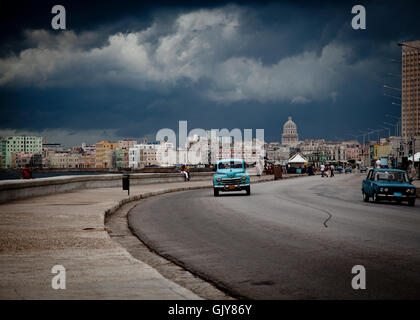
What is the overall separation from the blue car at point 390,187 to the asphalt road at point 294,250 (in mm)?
5749

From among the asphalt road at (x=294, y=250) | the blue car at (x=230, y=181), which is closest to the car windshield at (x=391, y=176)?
A: the asphalt road at (x=294, y=250)

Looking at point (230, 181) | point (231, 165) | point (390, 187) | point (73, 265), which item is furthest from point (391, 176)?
point (73, 265)

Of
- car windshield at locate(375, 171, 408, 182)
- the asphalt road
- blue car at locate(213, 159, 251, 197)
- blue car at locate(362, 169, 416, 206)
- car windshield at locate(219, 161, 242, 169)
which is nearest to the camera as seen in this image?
the asphalt road

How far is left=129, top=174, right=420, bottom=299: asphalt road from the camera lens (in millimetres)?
6961

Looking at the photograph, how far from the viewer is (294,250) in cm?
1010

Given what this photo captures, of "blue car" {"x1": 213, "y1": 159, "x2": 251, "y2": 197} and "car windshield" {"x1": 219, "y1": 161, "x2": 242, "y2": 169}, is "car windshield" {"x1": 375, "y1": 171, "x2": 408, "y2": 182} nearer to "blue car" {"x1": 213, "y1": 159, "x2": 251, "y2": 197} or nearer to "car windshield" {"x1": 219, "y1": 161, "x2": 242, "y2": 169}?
"blue car" {"x1": 213, "y1": 159, "x2": 251, "y2": 197}

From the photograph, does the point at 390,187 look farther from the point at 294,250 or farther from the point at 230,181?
the point at 294,250

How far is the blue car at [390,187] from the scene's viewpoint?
78.1ft

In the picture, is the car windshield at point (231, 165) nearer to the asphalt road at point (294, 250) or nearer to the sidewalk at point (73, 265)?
the asphalt road at point (294, 250)

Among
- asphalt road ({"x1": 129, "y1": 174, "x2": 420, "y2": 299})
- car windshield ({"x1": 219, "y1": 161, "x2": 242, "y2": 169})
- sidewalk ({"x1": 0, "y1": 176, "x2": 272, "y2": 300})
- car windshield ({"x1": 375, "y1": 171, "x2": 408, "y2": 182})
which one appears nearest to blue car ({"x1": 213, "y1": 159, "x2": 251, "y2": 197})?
car windshield ({"x1": 219, "y1": 161, "x2": 242, "y2": 169})

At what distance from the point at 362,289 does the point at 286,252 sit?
3.19 meters
